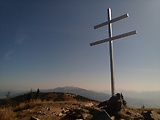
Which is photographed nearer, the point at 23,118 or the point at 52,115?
the point at 23,118

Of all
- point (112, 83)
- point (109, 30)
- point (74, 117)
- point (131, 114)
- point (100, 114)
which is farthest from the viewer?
point (109, 30)

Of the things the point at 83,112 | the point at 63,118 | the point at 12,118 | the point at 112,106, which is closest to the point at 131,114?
the point at 112,106

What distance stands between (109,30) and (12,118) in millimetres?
9490

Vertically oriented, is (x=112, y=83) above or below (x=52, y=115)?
above

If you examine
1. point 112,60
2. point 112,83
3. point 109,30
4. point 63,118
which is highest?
point 109,30

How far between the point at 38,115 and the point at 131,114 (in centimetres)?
493

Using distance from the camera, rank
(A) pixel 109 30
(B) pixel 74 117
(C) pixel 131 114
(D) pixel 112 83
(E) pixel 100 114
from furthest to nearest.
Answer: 1. (A) pixel 109 30
2. (D) pixel 112 83
3. (C) pixel 131 114
4. (B) pixel 74 117
5. (E) pixel 100 114

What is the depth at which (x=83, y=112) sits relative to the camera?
1095cm

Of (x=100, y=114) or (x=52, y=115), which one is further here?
(x=52, y=115)

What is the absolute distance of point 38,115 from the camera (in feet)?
37.6

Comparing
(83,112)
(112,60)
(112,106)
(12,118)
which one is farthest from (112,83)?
(12,118)

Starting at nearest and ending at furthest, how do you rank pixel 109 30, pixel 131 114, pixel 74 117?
pixel 74 117
pixel 131 114
pixel 109 30

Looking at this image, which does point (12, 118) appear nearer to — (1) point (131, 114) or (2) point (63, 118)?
(2) point (63, 118)

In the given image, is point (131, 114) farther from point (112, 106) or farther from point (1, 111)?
point (1, 111)
